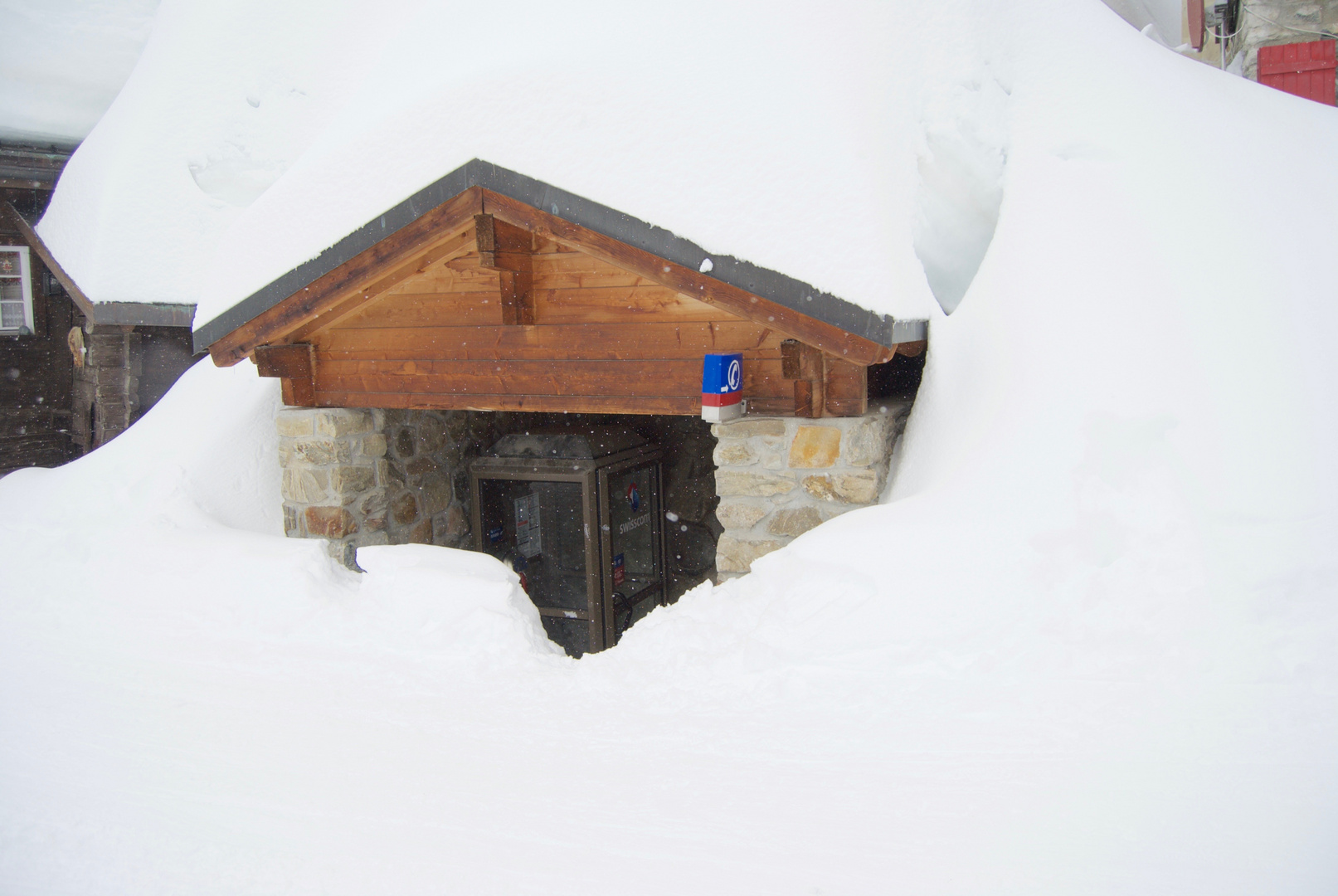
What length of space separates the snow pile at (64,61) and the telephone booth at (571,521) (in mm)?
7485

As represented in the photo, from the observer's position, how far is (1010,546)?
10.8 feet

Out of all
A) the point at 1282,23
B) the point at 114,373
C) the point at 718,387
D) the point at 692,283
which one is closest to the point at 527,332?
the point at 692,283

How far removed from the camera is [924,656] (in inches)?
121

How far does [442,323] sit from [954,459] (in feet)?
9.39

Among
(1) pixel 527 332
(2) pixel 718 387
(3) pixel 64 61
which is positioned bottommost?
(2) pixel 718 387

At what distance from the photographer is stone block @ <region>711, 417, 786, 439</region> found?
399 centimetres

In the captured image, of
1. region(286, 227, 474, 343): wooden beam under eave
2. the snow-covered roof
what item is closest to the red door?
the snow-covered roof

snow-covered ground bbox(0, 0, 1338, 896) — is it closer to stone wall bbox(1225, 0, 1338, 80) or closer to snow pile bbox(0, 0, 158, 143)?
stone wall bbox(1225, 0, 1338, 80)

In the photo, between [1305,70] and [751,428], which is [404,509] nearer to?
[751,428]

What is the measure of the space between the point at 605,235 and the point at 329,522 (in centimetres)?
260

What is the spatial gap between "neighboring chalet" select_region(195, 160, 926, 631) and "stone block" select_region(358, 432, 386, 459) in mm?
13

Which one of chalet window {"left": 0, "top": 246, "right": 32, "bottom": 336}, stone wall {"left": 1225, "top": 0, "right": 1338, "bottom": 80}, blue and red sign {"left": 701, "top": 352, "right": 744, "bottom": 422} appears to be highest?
stone wall {"left": 1225, "top": 0, "right": 1338, "bottom": 80}

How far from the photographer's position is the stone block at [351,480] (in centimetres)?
497

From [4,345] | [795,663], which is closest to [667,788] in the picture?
[795,663]
